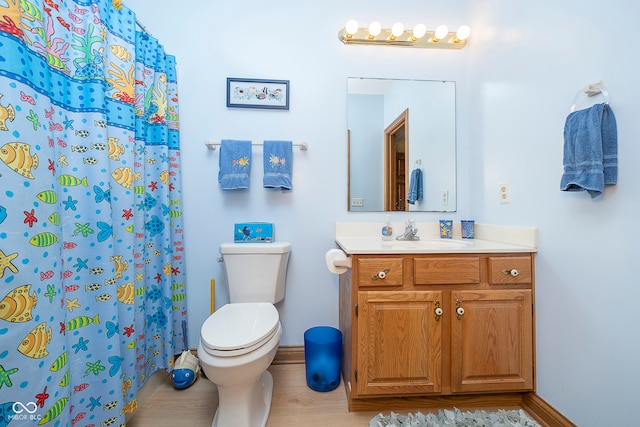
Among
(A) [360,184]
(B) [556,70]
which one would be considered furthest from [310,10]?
(B) [556,70]

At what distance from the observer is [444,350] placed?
1.19 meters

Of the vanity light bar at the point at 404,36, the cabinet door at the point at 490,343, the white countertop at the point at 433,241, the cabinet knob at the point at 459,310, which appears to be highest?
the vanity light bar at the point at 404,36

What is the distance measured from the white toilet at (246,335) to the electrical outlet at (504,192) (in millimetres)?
1276

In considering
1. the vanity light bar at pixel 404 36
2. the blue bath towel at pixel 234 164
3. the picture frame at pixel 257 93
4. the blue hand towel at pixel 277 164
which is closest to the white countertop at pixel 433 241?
the blue hand towel at pixel 277 164

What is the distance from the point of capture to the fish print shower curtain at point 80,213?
67cm

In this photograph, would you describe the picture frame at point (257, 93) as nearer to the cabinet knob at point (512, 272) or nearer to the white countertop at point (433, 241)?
the white countertop at point (433, 241)

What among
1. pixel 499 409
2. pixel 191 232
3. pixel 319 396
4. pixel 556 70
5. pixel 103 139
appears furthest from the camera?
pixel 191 232

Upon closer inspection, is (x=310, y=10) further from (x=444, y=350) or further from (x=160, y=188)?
(x=444, y=350)

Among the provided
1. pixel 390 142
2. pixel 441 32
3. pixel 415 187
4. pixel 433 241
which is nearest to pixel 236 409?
pixel 433 241

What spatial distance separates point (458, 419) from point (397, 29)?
2.17 metres

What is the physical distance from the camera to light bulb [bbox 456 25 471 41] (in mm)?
1623

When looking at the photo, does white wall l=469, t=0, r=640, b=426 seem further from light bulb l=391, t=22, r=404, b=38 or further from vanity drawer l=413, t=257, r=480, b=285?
light bulb l=391, t=22, r=404, b=38

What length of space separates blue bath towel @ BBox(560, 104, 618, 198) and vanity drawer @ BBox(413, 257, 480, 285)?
49 cm

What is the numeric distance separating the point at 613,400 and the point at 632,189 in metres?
0.75
